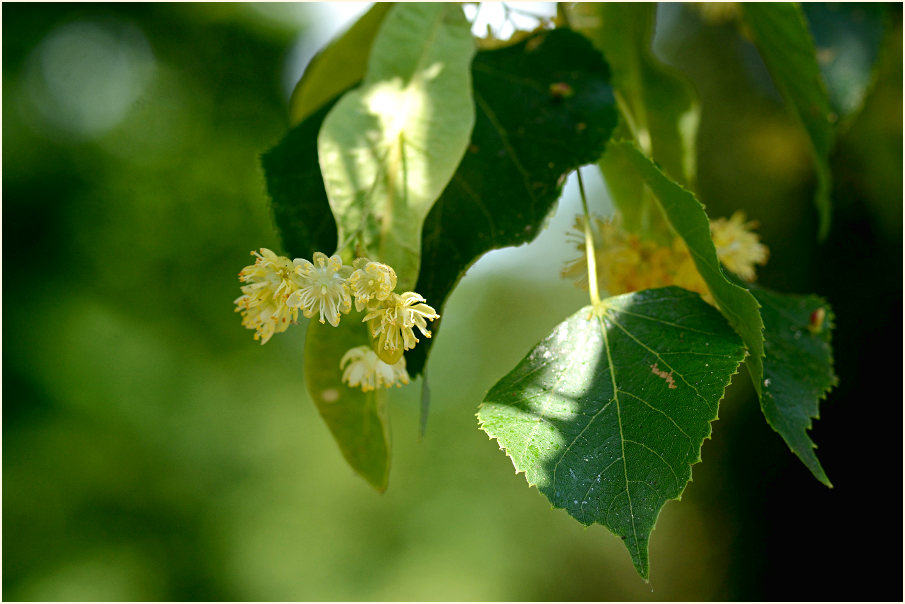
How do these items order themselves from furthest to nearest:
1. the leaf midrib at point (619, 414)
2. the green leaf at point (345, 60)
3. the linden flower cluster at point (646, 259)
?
the green leaf at point (345, 60) → the linden flower cluster at point (646, 259) → the leaf midrib at point (619, 414)

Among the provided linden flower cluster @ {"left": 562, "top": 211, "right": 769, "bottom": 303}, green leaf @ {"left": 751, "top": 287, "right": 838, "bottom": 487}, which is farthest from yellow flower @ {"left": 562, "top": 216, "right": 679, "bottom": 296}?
green leaf @ {"left": 751, "top": 287, "right": 838, "bottom": 487}

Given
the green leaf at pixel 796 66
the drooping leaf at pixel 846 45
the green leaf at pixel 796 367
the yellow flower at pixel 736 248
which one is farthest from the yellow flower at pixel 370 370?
the drooping leaf at pixel 846 45

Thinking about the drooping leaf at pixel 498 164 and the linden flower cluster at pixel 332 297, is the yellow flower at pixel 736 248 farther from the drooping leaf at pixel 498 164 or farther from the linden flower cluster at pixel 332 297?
the linden flower cluster at pixel 332 297

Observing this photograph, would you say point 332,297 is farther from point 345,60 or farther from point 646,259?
point 345,60

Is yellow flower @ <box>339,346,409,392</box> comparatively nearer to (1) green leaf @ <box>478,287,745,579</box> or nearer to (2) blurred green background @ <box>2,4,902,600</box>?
(1) green leaf @ <box>478,287,745,579</box>

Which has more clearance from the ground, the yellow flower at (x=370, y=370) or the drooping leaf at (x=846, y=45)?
the yellow flower at (x=370, y=370)

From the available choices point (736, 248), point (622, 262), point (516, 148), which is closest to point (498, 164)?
point (516, 148)

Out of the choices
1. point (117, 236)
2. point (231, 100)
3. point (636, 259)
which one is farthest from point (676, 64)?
point (117, 236)
